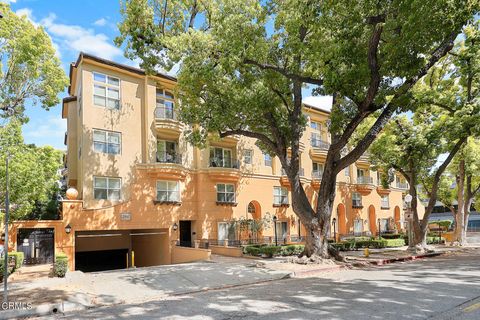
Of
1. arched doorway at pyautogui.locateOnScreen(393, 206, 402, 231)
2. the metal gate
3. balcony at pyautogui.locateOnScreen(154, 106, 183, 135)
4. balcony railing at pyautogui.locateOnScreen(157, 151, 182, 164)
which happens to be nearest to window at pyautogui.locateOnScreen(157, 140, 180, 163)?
balcony railing at pyautogui.locateOnScreen(157, 151, 182, 164)

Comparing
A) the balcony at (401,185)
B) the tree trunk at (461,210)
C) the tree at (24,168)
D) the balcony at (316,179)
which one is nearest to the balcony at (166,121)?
the tree at (24,168)

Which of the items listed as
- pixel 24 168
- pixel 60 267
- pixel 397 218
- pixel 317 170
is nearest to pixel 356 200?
pixel 317 170

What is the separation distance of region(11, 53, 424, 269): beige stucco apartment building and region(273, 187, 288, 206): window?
3.3 inches

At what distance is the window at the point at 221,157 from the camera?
94.0 feet

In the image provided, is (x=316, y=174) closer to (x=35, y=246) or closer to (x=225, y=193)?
(x=225, y=193)

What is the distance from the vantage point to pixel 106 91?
79.3 ft

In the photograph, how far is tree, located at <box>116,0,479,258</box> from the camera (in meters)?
13.8

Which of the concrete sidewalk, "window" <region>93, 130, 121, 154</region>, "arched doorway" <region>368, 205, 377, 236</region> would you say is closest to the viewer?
the concrete sidewalk

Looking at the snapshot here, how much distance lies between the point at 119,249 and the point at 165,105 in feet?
36.2

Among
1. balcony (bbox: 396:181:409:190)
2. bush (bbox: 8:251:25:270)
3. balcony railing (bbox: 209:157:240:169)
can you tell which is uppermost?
balcony railing (bbox: 209:157:240:169)

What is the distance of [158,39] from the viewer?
61.6 ft

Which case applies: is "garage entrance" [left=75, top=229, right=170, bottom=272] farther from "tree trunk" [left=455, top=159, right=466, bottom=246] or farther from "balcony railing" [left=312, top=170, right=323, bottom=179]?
"tree trunk" [left=455, top=159, right=466, bottom=246]

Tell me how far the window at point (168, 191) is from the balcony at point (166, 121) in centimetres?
348

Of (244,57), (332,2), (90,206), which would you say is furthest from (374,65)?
(90,206)
